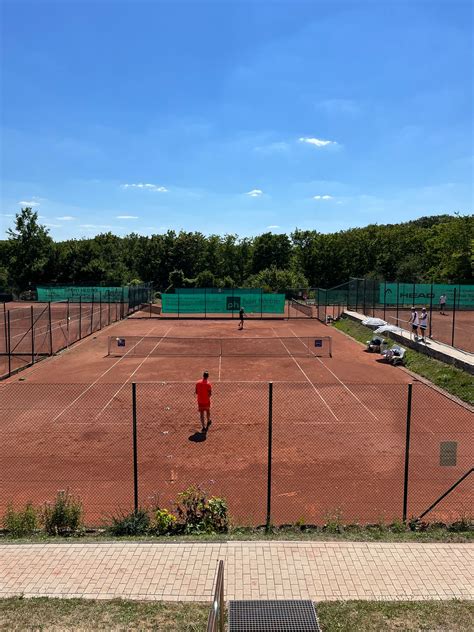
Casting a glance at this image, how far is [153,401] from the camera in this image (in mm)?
16266

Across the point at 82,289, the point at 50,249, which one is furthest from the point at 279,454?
the point at 50,249

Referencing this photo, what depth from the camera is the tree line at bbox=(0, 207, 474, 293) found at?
211ft

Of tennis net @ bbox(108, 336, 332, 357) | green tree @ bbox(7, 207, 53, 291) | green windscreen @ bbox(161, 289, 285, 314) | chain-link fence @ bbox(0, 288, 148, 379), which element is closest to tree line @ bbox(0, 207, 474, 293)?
green tree @ bbox(7, 207, 53, 291)

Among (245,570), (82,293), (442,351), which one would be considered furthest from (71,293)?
(245,570)

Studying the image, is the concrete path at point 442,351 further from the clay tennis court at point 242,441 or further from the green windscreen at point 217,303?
the green windscreen at point 217,303

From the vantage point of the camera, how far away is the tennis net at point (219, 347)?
25.0 m

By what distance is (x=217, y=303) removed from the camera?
45156 millimetres

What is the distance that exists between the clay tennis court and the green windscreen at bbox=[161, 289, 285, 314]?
2326 cm

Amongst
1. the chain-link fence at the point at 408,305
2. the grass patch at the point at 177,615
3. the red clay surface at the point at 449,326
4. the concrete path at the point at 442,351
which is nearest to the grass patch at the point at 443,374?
the concrete path at the point at 442,351

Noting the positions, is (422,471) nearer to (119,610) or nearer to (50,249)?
(119,610)

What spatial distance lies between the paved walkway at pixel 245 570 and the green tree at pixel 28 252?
225ft

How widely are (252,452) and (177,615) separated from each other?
666 cm

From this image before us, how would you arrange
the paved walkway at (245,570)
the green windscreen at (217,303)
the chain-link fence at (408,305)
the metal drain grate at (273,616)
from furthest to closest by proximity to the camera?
the green windscreen at (217,303) → the chain-link fence at (408,305) → the paved walkway at (245,570) → the metal drain grate at (273,616)

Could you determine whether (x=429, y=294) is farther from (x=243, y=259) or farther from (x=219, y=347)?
(x=243, y=259)
